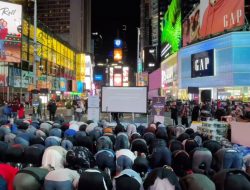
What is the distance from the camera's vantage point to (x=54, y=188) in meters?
6.43

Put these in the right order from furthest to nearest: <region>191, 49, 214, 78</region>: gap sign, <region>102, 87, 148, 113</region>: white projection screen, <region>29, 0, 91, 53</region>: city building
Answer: <region>29, 0, 91, 53</region>: city building → <region>191, 49, 214, 78</region>: gap sign → <region>102, 87, 148, 113</region>: white projection screen

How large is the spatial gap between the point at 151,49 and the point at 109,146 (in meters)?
121

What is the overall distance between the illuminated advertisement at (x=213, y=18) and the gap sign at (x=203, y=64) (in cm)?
246

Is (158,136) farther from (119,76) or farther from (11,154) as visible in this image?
(119,76)

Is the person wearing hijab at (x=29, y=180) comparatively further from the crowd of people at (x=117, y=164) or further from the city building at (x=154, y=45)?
the city building at (x=154, y=45)

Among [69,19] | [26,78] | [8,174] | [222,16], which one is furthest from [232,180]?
[69,19]

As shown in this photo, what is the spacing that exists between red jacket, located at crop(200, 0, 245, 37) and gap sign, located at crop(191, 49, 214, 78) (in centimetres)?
270

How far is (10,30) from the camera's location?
39.0 metres

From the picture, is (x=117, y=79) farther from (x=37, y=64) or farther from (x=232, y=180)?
(x=232, y=180)

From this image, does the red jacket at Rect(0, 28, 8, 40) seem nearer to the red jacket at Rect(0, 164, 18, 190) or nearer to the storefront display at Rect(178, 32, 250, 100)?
the storefront display at Rect(178, 32, 250, 100)

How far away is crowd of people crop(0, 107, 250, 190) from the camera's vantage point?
20.2 feet

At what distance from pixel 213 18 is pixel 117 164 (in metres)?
41.1

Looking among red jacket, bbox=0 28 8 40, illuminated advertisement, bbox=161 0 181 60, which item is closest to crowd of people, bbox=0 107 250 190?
red jacket, bbox=0 28 8 40

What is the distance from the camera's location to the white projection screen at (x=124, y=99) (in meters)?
21.8
